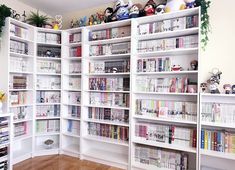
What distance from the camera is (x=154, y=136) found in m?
2.46

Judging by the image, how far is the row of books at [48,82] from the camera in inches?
120

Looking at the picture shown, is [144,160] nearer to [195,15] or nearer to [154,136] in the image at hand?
[154,136]

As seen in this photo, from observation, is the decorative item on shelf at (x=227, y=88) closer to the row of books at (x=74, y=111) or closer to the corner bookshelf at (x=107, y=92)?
the corner bookshelf at (x=107, y=92)

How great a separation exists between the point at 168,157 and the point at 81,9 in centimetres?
297

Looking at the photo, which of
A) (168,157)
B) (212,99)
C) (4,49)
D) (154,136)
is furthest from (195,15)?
(4,49)

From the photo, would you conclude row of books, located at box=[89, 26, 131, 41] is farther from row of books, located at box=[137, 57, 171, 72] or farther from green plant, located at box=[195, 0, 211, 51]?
green plant, located at box=[195, 0, 211, 51]

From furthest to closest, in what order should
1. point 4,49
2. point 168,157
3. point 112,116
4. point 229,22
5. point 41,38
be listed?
1. point 41,38
2. point 112,116
3. point 4,49
4. point 168,157
5. point 229,22

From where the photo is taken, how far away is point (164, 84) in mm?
2430

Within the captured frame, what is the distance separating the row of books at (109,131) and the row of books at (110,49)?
3.97ft

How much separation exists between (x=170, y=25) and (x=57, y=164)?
Answer: 270 cm

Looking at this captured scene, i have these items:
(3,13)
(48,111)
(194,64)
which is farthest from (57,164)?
(194,64)

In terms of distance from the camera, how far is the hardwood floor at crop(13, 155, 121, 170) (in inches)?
101

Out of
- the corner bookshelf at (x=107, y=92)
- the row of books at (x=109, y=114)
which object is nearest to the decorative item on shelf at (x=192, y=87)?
the corner bookshelf at (x=107, y=92)

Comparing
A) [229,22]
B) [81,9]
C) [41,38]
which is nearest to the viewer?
[229,22]
